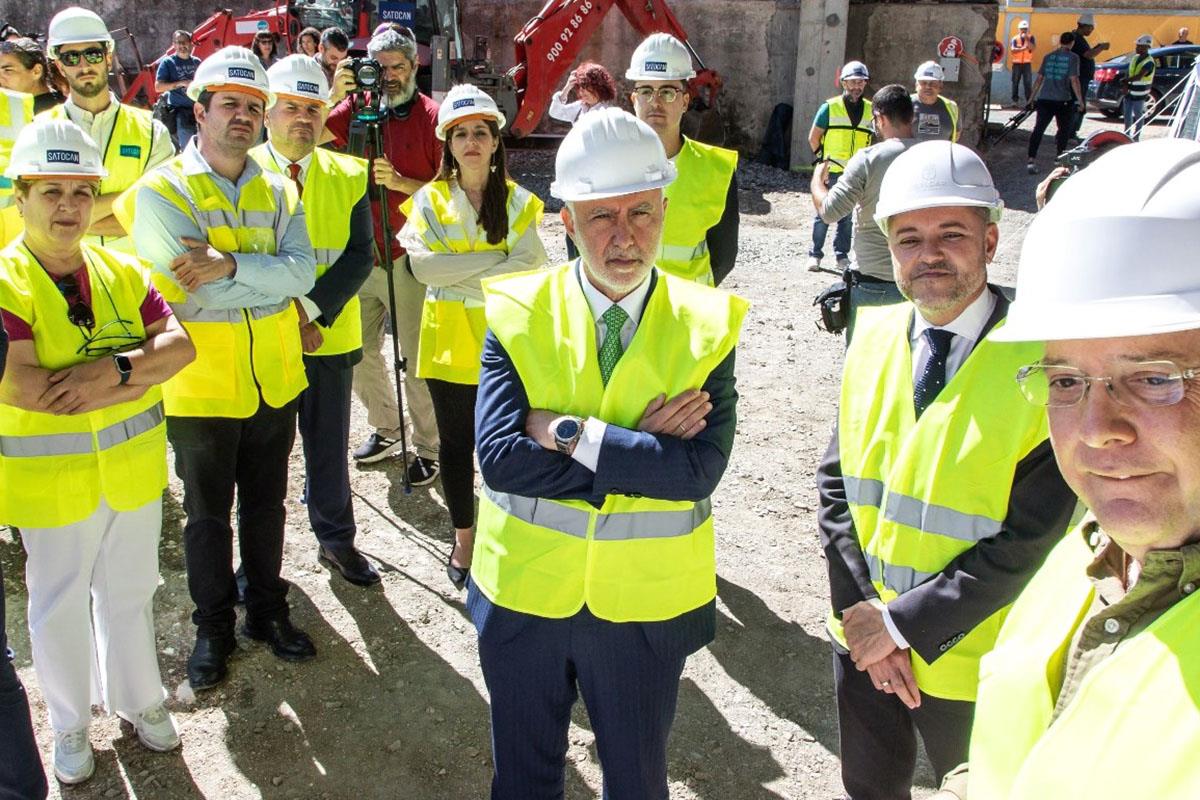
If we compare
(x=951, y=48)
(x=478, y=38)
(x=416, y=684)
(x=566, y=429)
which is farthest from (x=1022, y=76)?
(x=566, y=429)

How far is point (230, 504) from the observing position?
420cm

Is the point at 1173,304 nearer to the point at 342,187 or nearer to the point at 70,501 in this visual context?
the point at 70,501

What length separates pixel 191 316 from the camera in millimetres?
3936

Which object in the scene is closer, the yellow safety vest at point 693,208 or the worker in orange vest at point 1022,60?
the yellow safety vest at point 693,208

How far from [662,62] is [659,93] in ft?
0.44

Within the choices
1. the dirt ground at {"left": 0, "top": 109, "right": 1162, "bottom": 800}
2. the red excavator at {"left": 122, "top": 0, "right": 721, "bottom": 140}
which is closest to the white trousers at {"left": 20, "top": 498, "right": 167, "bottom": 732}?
the dirt ground at {"left": 0, "top": 109, "right": 1162, "bottom": 800}

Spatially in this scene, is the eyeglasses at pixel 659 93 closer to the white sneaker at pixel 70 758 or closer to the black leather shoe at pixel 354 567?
the black leather shoe at pixel 354 567

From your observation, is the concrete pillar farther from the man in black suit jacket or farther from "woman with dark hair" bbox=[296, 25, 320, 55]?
the man in black suit jacket

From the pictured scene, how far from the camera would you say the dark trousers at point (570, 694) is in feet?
9.00

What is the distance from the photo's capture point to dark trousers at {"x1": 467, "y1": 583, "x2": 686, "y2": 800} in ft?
9.00

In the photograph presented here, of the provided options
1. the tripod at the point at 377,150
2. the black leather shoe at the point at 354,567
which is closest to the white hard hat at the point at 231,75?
the tripod at the point at 377,150

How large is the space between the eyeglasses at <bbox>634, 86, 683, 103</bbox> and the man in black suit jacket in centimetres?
212

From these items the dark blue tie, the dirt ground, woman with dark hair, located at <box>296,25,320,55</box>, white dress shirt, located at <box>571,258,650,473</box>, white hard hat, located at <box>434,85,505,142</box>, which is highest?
woman with dark hair, located at <box>296,25,320,55</box>

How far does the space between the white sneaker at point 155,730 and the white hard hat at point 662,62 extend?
3.23m
